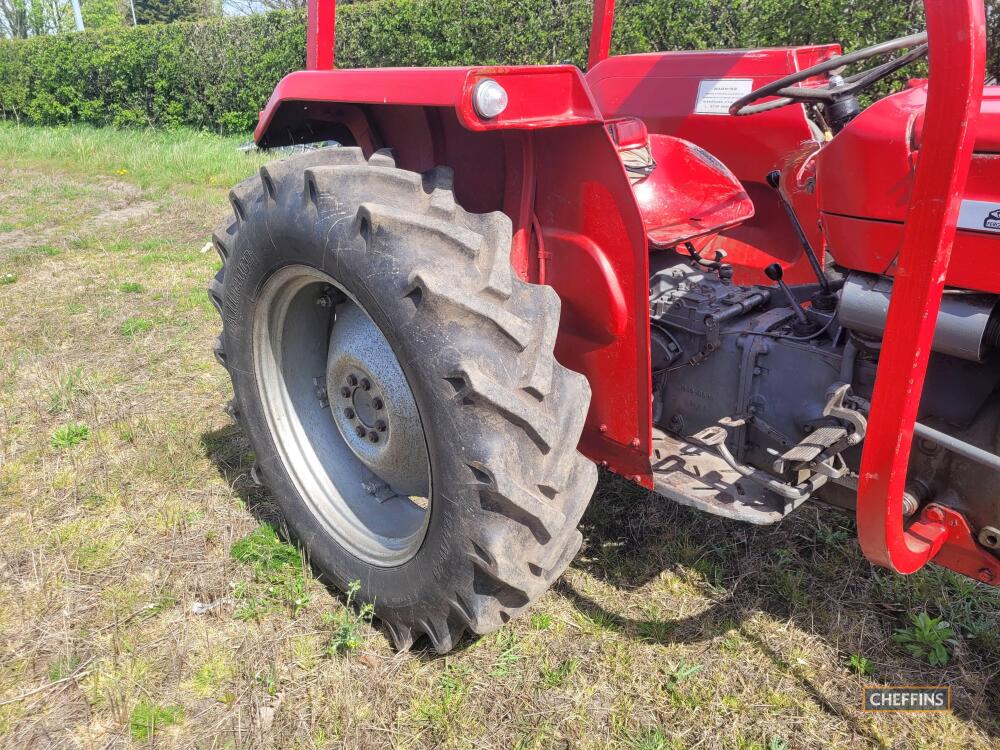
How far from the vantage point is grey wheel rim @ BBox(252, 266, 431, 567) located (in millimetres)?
2084

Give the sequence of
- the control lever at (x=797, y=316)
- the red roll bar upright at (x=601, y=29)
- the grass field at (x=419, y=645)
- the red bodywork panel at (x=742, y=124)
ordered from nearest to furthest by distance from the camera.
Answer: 1. the grass field at (x=419, y=645)
2. the control lever at (x=797, y=316)
3. the red bodywork panel at (x=742, y=124)
4. the red roll bar upright at (x=601, y=29)

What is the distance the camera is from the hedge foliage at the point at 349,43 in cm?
609

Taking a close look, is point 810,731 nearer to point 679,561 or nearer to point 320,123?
point 679,561

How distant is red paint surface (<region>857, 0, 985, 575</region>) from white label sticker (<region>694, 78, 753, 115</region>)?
4.80 ft

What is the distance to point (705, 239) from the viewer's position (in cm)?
265

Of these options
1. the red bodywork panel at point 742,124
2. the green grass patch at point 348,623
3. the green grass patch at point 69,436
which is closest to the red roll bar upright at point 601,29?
the red bodywork panel at point 742,124

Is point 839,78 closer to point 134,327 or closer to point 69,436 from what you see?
point 69,436

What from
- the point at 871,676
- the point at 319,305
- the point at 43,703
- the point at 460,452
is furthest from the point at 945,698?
the point at 43,703

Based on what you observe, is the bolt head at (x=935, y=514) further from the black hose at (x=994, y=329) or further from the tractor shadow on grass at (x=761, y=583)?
the tractor shadow on grass at (x=761, y=583)

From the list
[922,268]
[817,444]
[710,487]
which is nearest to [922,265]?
[922,268]

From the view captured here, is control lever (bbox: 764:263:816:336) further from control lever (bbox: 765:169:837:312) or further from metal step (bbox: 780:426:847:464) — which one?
metal step (bbox: 780:426:847:464)

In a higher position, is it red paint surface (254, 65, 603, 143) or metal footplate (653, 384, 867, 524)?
red paint surface (254, 65, 603, 143)

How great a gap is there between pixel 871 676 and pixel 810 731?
0.88 ft

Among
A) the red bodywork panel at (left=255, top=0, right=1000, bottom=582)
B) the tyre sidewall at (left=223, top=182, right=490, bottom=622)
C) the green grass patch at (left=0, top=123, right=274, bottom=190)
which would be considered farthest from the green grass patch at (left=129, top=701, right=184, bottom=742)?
the green grass patch at (left=0, top=123, right=274, bottom=190)
